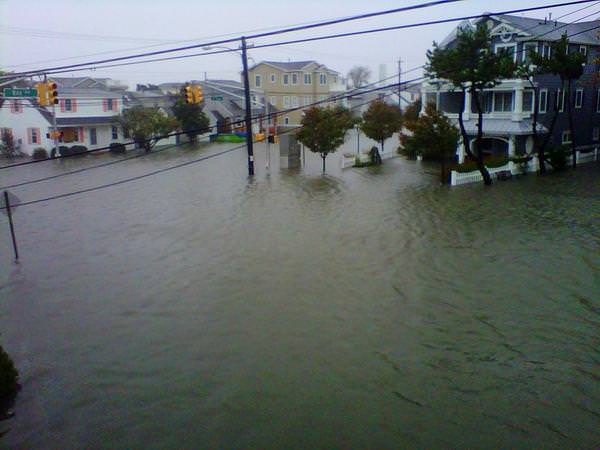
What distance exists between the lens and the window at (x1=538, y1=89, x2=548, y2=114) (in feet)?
118

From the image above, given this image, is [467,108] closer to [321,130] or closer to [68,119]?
[321,130]

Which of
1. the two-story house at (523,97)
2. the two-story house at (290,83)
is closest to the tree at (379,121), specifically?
the two-story house at (523,97)

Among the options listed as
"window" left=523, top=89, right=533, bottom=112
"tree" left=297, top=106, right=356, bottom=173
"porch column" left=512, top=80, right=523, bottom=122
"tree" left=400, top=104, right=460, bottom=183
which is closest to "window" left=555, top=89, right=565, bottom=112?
"window" left=523, top=89, right=533, bottom=112

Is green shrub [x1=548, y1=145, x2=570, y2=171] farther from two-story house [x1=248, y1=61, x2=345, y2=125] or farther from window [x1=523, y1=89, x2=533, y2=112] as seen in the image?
two-story house [x1=248, y1=61, x2=345, y2=125]

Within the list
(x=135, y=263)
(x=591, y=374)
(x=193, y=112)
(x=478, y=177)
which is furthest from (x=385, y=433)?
(x=193, y=112)

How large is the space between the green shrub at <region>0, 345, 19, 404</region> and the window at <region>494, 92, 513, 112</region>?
110 feet

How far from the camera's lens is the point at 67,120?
169 feet

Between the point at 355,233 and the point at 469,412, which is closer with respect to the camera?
the point at 469,412

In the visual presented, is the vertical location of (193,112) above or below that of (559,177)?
above

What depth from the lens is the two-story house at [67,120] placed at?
4947 cm

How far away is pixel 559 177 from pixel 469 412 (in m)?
27.0

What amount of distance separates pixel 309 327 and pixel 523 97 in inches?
1146

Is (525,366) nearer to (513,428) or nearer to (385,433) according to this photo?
(513,428)

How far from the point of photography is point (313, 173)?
1428 inches
